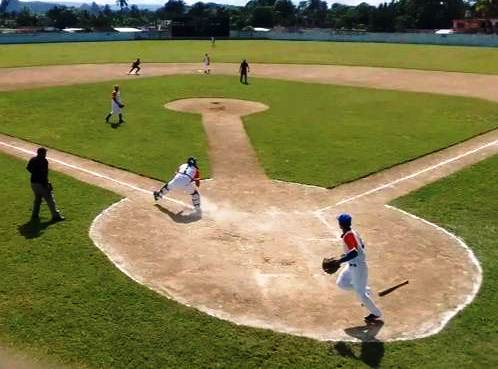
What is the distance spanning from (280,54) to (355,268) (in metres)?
55.6

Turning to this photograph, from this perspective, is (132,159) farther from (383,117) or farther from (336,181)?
(383,117)

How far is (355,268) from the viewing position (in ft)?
32.5

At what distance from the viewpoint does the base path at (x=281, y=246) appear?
1051 centimetres

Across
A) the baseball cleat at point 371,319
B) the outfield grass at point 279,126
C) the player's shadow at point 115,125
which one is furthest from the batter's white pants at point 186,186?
the player's shadow at point 115,125

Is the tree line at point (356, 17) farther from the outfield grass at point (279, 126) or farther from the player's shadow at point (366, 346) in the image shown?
the player's shadow at point (366, 346)

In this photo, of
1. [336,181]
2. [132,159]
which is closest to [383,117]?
[336,181]

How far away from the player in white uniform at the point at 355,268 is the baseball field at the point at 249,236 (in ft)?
1.32

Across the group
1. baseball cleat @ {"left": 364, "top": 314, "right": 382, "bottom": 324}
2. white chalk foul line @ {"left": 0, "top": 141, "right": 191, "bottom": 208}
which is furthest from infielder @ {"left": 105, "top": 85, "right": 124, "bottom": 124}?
baseball cleat @ {"left": 364, "top": 314, "right": 382, "bottom": 324}

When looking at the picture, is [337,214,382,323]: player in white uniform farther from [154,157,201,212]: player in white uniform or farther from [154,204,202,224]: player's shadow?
[154,157,201,212]: player in white uniform

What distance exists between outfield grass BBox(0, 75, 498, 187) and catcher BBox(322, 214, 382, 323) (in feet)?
25.3

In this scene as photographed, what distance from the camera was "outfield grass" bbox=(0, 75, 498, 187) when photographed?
66.0 feet

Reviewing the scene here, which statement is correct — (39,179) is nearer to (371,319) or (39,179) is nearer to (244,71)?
(371,319)

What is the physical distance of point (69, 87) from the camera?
3691 cm

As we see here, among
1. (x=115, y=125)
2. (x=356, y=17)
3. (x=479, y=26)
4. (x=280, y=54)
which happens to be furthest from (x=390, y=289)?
(x=356, y=17)
